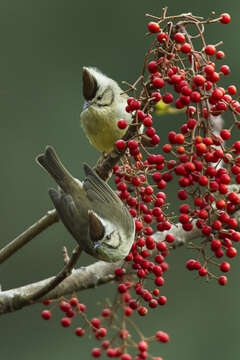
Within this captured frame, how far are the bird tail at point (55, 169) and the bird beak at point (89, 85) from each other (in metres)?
0.42

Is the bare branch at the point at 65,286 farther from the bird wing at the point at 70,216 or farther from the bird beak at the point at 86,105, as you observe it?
the bird beak at the point at 86,105

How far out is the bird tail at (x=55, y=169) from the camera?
3.14 m

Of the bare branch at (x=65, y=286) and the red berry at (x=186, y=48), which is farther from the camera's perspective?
the bare branch at (x=65, y=286)

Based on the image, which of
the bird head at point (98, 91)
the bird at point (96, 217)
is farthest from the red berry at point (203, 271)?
the bird head at point (98, 91)

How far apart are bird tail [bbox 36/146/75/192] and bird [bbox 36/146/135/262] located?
0.03 metres

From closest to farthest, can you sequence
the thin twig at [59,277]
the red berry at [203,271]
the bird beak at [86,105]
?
the red berry at [203,271], the thin twig at [59,277], the bird beak at [86,105]

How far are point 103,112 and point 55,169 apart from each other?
1.80ft

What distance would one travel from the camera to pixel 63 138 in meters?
8.27

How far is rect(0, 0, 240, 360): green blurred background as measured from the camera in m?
7.10

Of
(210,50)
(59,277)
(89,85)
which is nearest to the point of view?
(210,50)

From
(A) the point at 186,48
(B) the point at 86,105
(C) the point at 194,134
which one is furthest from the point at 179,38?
(B) the point at 86,105

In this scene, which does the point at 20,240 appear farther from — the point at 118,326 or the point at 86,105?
the point at 86,105

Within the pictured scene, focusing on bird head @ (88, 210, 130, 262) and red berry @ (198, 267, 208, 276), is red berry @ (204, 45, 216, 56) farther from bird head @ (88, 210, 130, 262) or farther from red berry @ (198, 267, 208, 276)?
bird head @ (88, 210, 130, 262)

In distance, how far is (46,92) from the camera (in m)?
8.80
